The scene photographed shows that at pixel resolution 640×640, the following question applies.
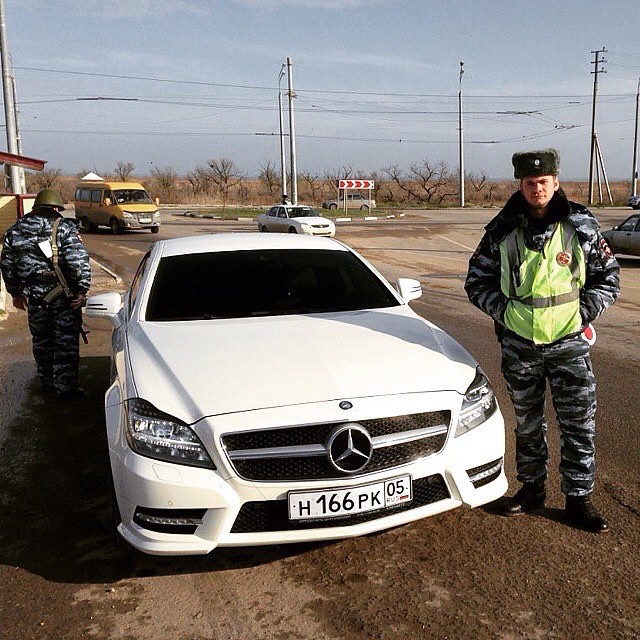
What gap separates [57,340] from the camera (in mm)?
5949

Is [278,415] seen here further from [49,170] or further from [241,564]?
[49,170]

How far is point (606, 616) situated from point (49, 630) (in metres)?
2.13

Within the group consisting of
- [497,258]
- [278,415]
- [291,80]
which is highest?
[291,80]

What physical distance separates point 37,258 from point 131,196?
Result: 2520 centimetres

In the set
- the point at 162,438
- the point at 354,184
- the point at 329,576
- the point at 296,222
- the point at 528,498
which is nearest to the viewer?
the point at 162,438

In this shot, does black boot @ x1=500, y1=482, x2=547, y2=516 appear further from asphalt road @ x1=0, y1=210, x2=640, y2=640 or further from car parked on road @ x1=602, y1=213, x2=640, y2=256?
car parked on road @ x1=602, y1=213, x2=640, y2=256

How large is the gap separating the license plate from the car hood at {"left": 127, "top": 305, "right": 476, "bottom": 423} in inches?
14.7

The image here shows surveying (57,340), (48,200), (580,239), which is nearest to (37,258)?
(48,200)

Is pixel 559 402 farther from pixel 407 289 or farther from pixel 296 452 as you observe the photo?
pixel 407 289

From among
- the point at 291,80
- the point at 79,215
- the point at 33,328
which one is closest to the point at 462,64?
the point at 291,80

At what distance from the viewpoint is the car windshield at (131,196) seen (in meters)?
29.6

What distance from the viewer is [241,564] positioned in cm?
320

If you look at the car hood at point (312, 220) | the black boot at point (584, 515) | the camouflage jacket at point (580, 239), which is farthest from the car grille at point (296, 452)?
the car hood at point (312, 220)

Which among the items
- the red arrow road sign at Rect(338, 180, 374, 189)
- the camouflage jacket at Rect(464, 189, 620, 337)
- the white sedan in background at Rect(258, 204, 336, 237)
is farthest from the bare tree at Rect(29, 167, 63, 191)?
the camouflage jacket at Rect(464, 189, 620, 337)
